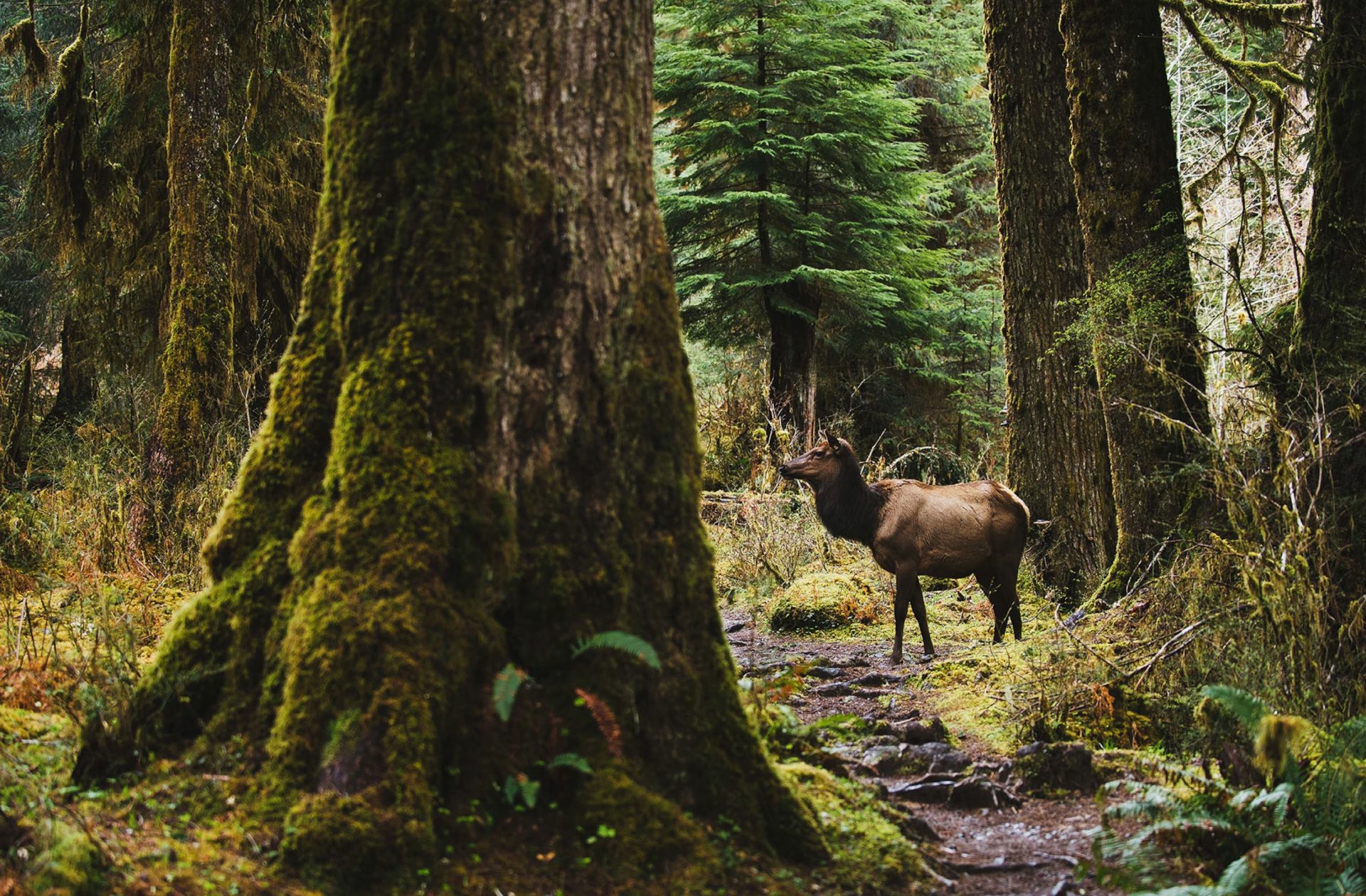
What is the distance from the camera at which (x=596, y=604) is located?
3891mm

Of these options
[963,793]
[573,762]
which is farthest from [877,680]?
[573,762]

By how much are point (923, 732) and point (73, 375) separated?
57.7ft

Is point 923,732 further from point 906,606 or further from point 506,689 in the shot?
point 506,689

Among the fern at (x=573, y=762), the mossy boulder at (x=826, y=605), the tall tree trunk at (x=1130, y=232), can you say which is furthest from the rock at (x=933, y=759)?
the mossy boulder at (x=826, y=605)

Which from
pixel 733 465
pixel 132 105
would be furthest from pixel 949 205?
pixel 132 105

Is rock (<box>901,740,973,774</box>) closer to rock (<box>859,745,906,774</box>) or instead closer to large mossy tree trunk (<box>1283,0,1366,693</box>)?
rock (<box>859,745,906,774</box>)

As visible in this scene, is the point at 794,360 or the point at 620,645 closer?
the point at 620,645

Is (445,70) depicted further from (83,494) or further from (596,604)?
(83,494)

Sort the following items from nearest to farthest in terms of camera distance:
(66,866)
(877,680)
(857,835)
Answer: (66,866), (857,835), (877,680)

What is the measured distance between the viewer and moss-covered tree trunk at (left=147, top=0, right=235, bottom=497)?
35.9ft

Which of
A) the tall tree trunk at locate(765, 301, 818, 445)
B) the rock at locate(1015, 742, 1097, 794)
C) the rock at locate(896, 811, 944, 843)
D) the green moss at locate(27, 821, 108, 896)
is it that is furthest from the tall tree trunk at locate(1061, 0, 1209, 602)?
the tall tree trunk at locate(765, 301, 818, 445)

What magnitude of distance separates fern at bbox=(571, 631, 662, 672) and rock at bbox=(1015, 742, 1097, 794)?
2.67 metres

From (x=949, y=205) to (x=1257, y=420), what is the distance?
1956 centimetres

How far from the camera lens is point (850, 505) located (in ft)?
32.4
